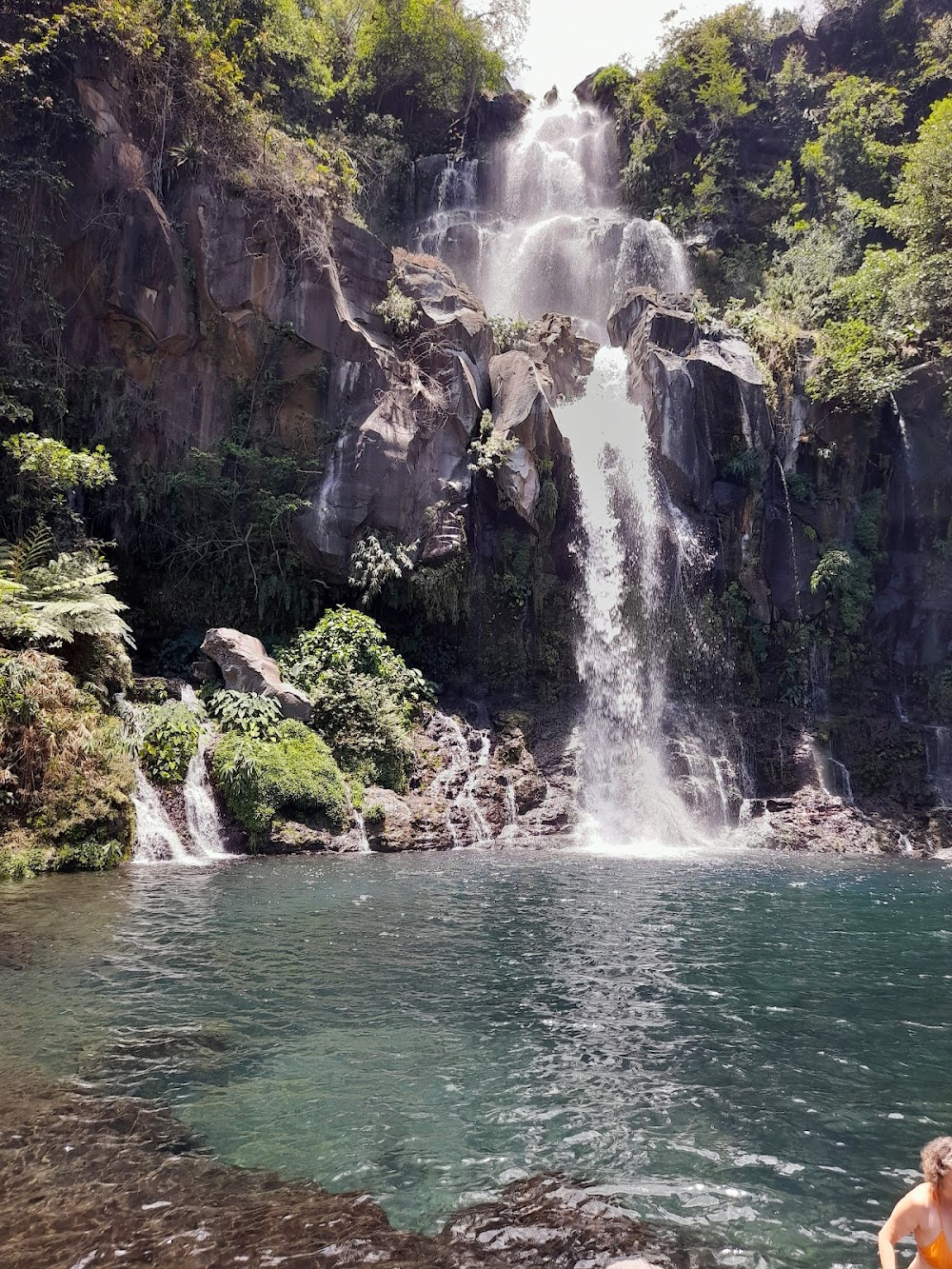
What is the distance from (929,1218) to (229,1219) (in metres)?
2.90

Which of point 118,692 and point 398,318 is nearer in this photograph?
point 118,692

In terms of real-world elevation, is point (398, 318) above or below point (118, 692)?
above

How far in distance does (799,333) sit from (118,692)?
21.5 meters

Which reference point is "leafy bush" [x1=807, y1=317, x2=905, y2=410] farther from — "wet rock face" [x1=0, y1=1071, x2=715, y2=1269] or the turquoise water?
"wet rock face" [x1=0, y1=1071, x2=715, y2=1269]

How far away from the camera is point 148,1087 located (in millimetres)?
4941

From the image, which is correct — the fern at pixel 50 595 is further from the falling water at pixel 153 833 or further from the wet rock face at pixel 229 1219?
the wet rock face at pixel 229 1219

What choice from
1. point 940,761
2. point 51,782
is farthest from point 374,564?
point 940,761

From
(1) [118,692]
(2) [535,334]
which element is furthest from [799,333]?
(1) [118,692]

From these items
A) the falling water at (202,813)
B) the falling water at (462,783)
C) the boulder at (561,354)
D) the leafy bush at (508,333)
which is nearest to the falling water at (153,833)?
the falling water at (202,813)

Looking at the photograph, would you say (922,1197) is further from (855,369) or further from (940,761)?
(855,369)

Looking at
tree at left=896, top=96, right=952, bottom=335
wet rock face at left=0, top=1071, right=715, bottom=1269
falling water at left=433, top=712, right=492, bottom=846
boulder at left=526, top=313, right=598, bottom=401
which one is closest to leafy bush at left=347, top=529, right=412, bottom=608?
falling water at left=433, top=712, right=492, bottom=846

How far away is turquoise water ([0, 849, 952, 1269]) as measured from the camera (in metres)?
4.20

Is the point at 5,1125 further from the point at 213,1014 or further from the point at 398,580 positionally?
the point at 398,580

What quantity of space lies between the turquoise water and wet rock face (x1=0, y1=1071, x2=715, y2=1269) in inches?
7.1
